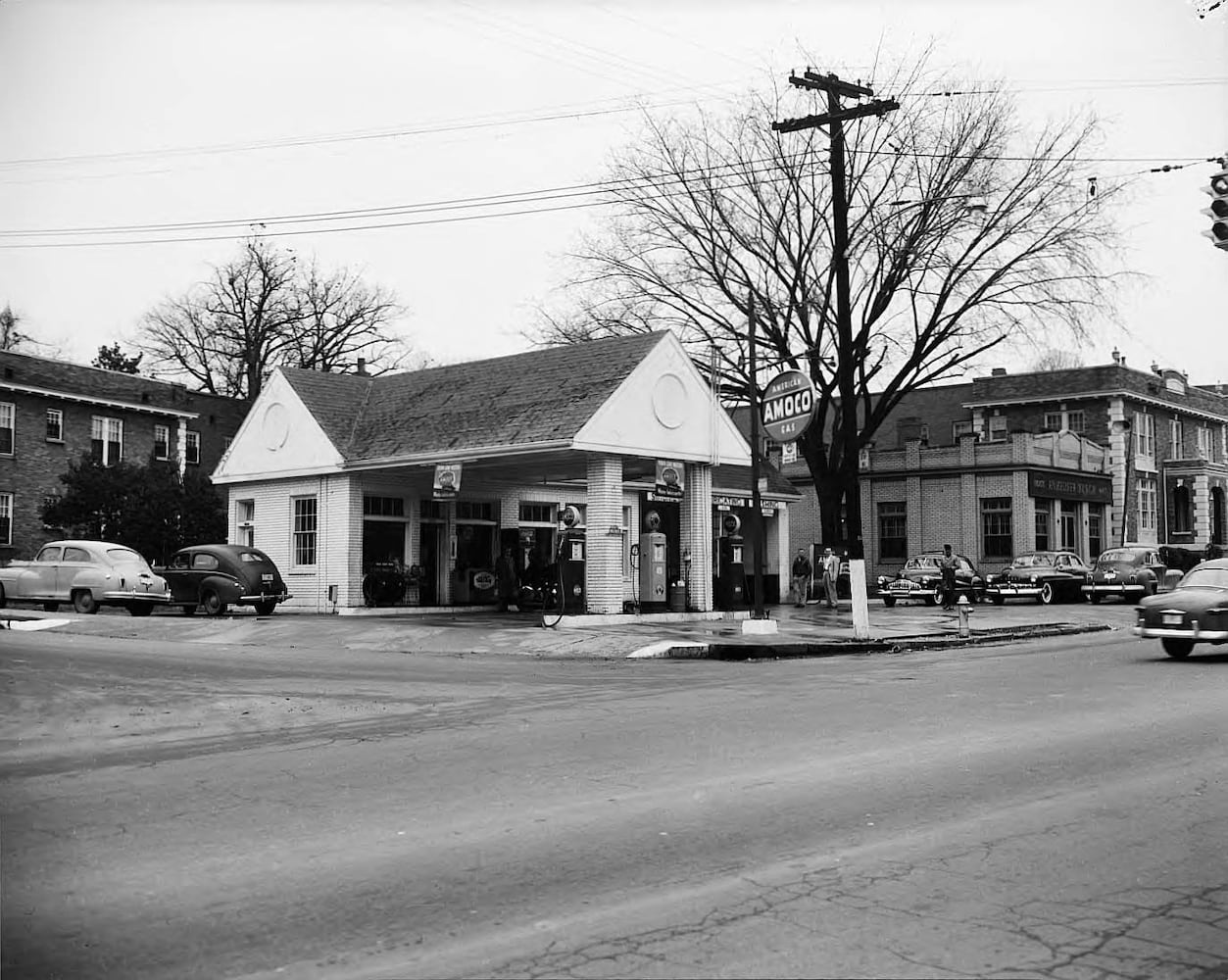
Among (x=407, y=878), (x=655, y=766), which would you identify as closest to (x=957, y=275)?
(x=655, y=766)

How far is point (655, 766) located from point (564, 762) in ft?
2.30

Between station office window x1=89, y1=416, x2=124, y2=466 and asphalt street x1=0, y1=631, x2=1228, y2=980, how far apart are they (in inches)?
1481

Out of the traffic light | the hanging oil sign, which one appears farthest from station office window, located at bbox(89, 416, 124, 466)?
the traffic light

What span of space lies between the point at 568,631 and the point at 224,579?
10.0 metres

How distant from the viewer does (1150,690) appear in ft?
45.6

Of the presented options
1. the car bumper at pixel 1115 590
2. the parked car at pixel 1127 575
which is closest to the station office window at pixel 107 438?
the car bumper at pixel 1115 590

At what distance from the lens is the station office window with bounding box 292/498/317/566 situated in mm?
30891

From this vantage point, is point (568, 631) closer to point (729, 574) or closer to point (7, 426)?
point (729, 574)

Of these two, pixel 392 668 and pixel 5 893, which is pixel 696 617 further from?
pixel 5 893

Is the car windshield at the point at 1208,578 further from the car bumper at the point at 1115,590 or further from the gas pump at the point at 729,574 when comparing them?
the car bumper at the point at 1115,590

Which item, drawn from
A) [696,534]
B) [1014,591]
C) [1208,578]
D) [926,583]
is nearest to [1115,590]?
[1014,591]

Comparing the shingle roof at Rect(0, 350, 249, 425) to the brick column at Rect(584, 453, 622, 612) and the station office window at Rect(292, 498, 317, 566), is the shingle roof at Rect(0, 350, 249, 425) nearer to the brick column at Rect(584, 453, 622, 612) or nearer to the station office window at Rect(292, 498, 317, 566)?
the station office window at Rect(292, 498, 317, 566)

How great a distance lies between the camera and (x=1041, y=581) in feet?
129

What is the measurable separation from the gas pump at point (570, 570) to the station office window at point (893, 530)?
2911cm
